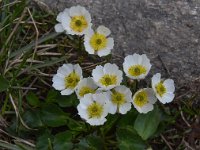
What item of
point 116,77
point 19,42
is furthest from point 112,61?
point 19,42

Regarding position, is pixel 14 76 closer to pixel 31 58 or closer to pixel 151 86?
pixel 31 58

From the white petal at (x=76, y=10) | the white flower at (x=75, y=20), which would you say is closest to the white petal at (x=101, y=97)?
the white flower at (x=75, y=20)

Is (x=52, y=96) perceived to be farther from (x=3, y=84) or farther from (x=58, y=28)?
(x=58, y=28)

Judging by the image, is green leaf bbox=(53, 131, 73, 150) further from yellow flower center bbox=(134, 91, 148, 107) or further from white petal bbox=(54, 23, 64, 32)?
white petal bbox=(54, 23, 64, 32)

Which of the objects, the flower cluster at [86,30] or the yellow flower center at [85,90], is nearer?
the yellow flower center at [85,90]

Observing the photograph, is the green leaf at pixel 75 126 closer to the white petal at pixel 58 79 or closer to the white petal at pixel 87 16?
the white petal at pixel 58 79

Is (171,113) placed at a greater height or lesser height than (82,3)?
lesser

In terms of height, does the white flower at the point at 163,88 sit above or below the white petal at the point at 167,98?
above
